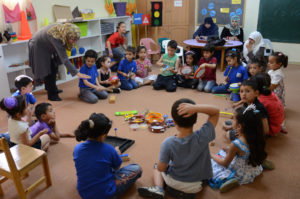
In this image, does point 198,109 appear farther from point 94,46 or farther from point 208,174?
point 94,46

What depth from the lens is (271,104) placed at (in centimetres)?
270

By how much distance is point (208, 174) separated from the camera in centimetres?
183

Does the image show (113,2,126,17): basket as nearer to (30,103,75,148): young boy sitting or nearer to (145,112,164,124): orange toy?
(145,112,164,124): orange toy

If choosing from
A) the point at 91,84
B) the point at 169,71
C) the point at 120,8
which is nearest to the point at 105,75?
the point at 91,84

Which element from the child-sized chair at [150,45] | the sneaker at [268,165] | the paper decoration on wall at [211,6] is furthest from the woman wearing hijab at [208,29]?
the sneaker at [268,165]

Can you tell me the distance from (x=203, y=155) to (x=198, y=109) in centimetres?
36

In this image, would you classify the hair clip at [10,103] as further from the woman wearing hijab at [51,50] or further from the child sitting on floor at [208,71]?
the child sitting on floor at [208,71]

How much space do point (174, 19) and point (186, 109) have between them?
17.9 ft

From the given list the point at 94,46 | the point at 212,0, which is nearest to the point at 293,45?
the point at 212,0

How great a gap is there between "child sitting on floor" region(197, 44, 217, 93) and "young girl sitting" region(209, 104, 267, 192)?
7.57 ft

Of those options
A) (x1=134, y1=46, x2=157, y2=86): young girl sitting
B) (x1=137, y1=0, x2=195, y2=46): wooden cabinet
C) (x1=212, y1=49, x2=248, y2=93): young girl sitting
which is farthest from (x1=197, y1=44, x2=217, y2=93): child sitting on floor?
(x1=137, y1=0, x2=195, y2=46): wooden cabinet

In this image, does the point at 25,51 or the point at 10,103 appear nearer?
the point at 10,103

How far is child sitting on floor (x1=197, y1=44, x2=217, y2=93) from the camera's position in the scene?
4285 millimetres

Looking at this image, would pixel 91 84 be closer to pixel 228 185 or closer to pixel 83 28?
pixel 83 28
